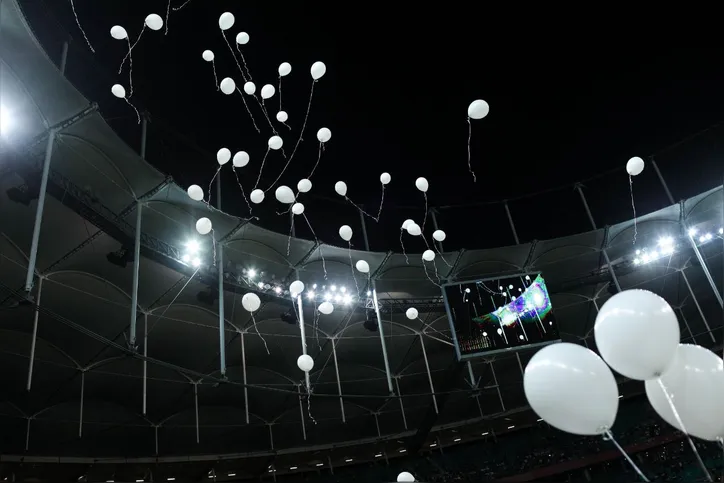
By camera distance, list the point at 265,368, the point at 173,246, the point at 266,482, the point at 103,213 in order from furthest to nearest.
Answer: the point at 266,482 < the point at 265,368 < the point at 173,246 < the point at 103,213

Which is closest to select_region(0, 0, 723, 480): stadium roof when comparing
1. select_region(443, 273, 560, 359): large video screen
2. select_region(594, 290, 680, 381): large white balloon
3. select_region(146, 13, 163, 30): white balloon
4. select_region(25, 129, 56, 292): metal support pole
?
select_region(25, 129, 56, 292): metal support pole

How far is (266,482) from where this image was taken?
22.5 meters

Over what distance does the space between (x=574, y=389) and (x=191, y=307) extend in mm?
Result: 13756

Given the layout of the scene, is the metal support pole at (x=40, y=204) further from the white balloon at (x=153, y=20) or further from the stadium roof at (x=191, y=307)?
the white balloon at (x=153, y=20)

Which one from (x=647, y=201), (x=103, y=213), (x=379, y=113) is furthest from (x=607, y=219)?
(x=103, y=213)

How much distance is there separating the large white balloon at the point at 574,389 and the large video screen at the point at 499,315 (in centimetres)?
1029

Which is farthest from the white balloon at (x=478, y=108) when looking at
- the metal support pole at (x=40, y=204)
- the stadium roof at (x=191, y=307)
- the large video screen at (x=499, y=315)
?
the metal support pole at (x=40, y=204)

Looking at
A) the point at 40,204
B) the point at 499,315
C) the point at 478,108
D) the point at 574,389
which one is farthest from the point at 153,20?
the point at 499,315

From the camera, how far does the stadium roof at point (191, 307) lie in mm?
12922

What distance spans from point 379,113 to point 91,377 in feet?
39.7

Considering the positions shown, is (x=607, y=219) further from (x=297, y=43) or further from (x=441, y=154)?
(x=297, y=43)

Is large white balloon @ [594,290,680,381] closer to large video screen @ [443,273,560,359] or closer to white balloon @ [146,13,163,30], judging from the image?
white balloon @ [146,13,163,30]

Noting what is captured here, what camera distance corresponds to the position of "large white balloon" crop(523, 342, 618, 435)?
575 centimetres

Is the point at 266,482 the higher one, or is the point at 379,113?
the point at 379,113
